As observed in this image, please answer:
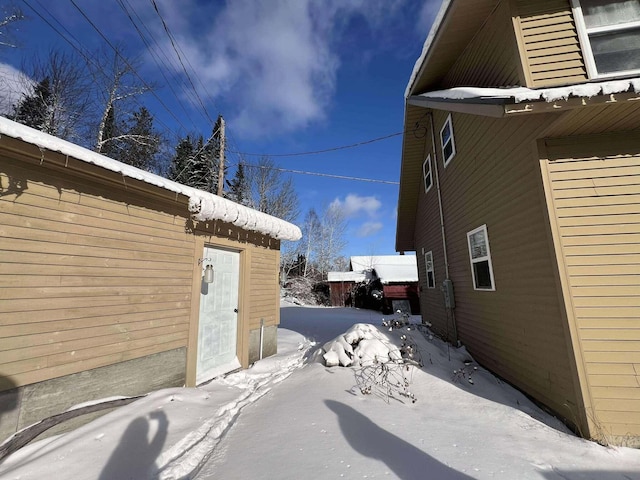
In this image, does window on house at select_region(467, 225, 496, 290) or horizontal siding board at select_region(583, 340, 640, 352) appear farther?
window on house at select_region(467, 225, 496, 290)

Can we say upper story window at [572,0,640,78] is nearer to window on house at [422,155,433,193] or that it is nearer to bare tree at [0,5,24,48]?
window on house at [422,155,433,193]

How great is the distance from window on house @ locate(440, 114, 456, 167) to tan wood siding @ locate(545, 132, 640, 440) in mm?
3216

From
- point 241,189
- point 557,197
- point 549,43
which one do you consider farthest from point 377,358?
point 241,189

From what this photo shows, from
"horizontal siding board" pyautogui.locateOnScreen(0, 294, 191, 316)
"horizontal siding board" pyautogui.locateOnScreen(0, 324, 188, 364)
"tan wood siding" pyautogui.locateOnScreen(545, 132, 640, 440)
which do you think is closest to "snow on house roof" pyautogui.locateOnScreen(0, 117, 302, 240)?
"horizontal siding board" pyautogui.locateOnScreen(0, 294, 191, 316)

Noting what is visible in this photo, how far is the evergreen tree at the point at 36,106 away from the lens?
1364 cm

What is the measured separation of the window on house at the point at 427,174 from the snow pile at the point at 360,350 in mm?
5131

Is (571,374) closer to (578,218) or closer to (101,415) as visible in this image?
(578,218)

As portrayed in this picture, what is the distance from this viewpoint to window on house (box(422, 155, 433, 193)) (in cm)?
870

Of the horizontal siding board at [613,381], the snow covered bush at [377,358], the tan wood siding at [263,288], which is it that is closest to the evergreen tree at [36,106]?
the tan wood siding at [263,288]

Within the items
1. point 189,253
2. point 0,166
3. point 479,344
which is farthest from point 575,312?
point 0,166

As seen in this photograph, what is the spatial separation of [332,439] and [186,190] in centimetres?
404

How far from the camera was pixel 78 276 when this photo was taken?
3371 mm

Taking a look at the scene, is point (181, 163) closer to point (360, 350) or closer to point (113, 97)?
point (113, 97)

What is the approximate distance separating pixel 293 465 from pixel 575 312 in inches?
140
